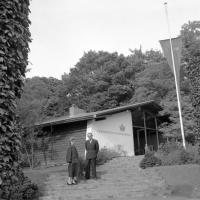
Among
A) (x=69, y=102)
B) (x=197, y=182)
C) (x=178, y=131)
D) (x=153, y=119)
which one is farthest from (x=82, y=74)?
(x=197, y=182)

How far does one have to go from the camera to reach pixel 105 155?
20234 mm

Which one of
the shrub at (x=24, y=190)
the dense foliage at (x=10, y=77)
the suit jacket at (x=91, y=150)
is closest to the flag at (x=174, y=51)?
the suit jacket at (x=91, y=150)

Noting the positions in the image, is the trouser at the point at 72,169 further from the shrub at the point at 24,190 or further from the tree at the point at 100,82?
the tree at the point at 100,82

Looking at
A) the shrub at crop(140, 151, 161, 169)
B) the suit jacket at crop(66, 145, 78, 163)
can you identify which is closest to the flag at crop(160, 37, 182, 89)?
the shrub at crop(140, 151, 161, 169)

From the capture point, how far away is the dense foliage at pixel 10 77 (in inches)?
188

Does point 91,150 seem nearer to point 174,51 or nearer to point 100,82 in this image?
point 174,51

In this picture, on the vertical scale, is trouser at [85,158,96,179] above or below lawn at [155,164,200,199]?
above

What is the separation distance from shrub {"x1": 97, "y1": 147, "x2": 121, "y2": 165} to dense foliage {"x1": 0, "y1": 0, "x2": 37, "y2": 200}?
1486cm

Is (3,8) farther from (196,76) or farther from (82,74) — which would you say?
(82,74)

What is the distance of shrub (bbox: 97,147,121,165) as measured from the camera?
19.8 meters

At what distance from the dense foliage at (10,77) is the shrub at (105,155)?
14.9m

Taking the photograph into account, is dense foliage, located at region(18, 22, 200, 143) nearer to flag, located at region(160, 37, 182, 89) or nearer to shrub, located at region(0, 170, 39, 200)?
flag, located at region(160, 37, 182, 89)

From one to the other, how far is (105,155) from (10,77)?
618 inches

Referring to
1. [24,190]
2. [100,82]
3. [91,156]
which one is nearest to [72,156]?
[91,156]
